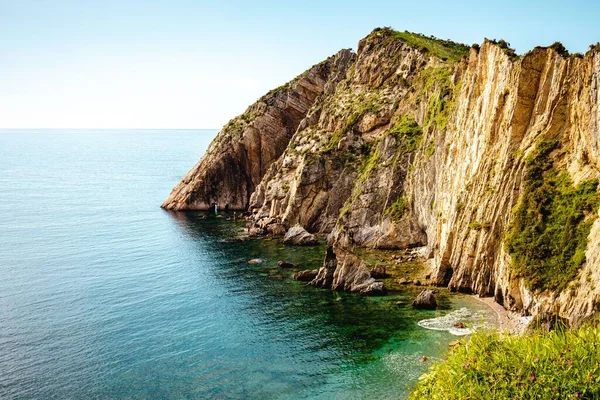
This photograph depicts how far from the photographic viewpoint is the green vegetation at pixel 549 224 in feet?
165

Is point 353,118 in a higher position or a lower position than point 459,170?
higher

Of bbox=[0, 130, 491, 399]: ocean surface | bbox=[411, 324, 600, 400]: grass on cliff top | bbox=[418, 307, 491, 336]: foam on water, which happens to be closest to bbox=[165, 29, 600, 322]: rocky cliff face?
bbox=[418, 307, 491, 336]: foam on water

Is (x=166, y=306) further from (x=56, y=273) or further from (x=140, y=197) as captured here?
(x=140, y=197)

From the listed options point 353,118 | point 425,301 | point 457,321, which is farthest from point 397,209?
point 457,321

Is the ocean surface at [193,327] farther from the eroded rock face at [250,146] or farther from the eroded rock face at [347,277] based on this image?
the eroded rock face at [250,146]

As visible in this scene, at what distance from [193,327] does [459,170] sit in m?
41.5

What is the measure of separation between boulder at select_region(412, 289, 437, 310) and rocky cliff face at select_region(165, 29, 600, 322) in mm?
5816

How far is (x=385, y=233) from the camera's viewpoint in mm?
92688

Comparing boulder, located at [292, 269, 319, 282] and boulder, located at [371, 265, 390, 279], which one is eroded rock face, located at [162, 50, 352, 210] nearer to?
boulder, located at [292, 269, 319, 282]

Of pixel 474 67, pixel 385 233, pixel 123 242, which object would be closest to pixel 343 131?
pixel 385 233

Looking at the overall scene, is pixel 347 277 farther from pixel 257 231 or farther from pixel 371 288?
pixel 257 231

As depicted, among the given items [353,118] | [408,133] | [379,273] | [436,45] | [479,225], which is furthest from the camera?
[436,45]

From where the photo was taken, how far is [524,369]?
2350 cm

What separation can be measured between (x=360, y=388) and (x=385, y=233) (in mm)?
49048
